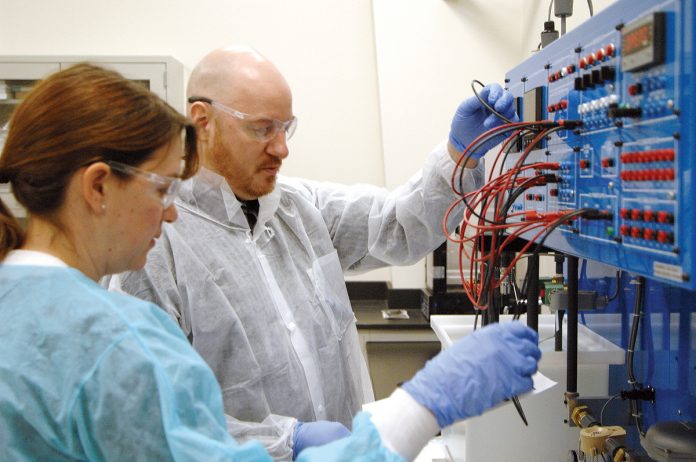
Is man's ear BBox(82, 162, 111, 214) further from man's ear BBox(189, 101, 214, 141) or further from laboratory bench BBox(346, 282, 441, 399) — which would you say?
laboratory bench BBox(346, 282, 441, 399)

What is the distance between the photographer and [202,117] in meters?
1.54

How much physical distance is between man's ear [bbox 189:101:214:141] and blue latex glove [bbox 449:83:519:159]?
57 centimetres

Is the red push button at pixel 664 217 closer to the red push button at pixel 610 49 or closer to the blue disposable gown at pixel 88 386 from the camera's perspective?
the red push button at pixel 610 49

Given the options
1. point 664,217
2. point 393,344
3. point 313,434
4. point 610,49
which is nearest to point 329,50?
point 393,344

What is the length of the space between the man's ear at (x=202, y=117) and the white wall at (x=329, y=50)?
1.95 metres

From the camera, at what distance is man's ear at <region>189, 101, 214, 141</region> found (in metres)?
1.54

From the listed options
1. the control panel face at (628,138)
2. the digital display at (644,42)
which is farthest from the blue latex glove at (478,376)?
the digital display at (644,42)

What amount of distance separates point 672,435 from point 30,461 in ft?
3.03

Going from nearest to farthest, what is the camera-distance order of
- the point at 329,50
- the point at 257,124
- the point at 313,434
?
the point at 313,434, the point at 257,124, the point at 329,50

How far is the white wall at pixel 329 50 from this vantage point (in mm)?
3396

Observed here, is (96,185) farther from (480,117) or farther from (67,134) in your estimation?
(480,117)

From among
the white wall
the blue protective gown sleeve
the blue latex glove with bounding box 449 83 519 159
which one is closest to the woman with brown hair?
the blue protective gown sleeve

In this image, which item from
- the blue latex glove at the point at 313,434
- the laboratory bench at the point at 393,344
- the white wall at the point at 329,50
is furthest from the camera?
the white wall at the point at 329,50

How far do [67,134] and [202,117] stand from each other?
69 cm
